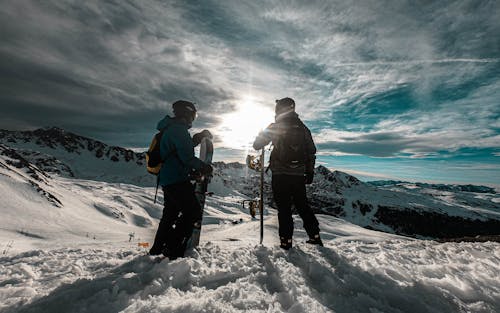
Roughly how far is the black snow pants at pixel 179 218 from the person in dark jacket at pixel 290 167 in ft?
5.83

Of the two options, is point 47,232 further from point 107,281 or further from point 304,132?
point 304,132

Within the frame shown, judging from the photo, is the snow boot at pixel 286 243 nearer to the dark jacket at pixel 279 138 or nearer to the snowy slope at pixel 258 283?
the snowy slope at pixel 258 283

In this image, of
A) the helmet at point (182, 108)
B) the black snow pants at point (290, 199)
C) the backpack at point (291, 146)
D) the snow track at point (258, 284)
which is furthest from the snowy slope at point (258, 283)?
the helmet at point (182, 108)

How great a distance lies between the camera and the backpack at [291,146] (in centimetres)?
523

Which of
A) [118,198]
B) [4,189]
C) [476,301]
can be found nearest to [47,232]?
[4,189]

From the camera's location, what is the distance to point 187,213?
15.0ft

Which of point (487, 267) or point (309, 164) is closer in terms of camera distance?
point (487, 267)

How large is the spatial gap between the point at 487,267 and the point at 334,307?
2.75 meters

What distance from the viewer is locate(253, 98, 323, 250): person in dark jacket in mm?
5199

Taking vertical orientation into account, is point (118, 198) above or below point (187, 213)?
below

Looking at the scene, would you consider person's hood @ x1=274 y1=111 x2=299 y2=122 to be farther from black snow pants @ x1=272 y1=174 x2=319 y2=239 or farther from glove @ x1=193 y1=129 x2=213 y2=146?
glove @ x1=193 y1=129 x2=213 y2=146

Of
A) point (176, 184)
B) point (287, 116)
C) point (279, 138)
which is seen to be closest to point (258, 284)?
point (176, 184)

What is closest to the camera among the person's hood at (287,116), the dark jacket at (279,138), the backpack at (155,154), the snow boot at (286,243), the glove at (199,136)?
the backpack at (155,154)

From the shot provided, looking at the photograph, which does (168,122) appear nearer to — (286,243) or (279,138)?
(279,138)
